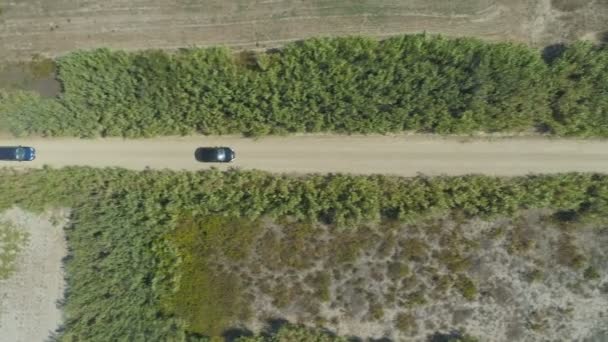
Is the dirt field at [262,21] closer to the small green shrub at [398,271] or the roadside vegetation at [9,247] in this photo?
the roadside vegetation at [9,247]

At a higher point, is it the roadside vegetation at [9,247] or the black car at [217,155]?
the black car at [217,155]

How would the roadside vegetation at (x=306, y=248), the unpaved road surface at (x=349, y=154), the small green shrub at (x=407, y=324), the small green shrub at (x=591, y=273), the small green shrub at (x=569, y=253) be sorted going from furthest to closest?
the unpaved road surface at (x=349, y=154) < the small green shrub at (x=407, y=324) < the roadside vegetation at (x=306, y=248) < the small green shrub at (x=569, y=253) < the small green shrub at (x=591, y=273)

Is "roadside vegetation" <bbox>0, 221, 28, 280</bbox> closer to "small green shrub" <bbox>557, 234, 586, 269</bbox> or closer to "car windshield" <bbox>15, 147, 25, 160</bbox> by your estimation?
"car windshield" <bbox>15, 147, 25, 160</bbox>

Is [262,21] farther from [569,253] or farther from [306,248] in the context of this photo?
[569,253]

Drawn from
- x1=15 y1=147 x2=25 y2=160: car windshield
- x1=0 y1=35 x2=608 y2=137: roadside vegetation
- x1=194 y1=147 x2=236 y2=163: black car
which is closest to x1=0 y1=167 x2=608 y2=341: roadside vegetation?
x1=194 y1=147 x2=236 y2=163: black car

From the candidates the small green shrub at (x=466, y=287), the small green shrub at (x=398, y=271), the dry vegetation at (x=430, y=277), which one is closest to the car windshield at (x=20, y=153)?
the dry vegetation at (x=430, y=277)

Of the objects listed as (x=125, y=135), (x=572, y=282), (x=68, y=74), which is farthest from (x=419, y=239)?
(x=68, y=74)
